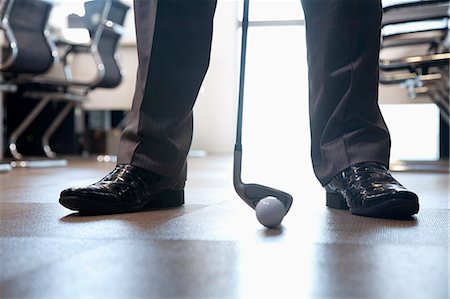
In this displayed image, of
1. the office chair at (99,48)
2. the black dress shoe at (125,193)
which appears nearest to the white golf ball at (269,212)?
the black dress shoe at (125,193)

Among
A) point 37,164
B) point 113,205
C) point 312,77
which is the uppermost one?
point 312,77

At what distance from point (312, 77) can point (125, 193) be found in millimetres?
379

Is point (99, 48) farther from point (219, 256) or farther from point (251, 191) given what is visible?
point (219, 256)

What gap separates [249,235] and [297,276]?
0.71 feet

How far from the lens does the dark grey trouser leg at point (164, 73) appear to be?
3.44 ft

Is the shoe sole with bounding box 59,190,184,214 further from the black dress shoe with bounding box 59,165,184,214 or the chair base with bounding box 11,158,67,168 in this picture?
the chair base with bounding box 11,158,67,168

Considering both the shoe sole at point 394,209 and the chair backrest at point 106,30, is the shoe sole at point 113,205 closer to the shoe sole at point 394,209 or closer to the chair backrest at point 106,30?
the shoe sole at point 394,209

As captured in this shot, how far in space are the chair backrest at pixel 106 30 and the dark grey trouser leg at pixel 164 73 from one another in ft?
9.44

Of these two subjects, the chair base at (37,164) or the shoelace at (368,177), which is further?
the chair base at (37,164)

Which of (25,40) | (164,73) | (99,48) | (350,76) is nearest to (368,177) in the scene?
(350,76)

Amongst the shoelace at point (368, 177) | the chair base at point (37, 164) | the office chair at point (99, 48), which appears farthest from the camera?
the office chair at point (99, 48)

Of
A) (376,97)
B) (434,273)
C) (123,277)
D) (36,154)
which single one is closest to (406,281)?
(434,273)

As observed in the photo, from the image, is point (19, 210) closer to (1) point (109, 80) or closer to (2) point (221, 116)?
(1) point (109, 80)

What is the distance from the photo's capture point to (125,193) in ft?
3.42
